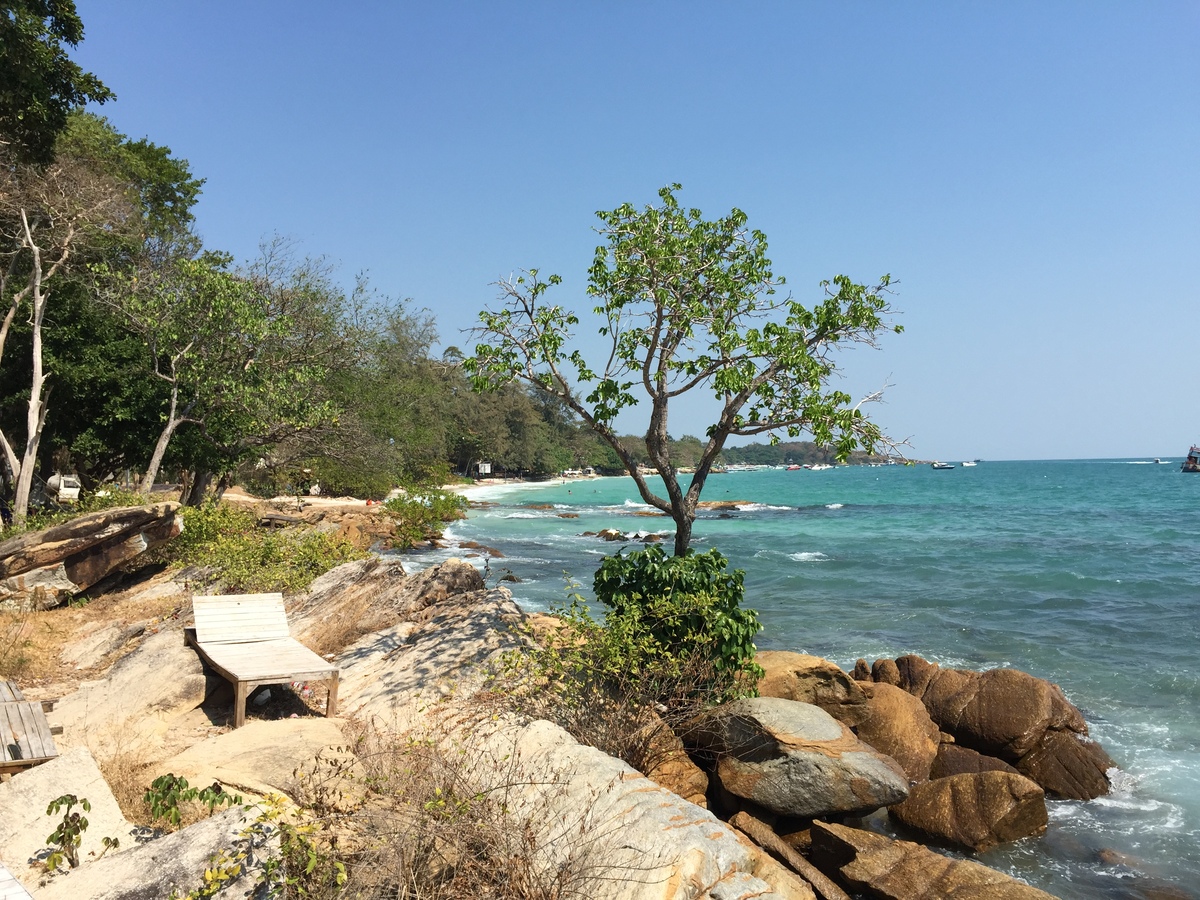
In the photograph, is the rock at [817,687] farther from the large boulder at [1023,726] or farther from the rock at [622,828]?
the rock at [622,828]

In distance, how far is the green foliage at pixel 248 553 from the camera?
43.0 ft

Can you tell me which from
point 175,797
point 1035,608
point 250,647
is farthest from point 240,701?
point 1035,608

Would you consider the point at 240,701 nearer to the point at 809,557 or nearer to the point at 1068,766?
the point at 1068,766

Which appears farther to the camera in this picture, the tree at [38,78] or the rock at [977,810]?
the tree at [38,78]

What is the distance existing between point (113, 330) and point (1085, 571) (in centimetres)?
2906

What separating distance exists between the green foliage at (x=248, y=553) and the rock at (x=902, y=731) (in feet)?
29.1

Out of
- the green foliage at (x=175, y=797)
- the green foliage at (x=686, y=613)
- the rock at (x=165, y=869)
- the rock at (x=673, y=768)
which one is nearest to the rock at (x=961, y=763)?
the green foliage at (x=686, y=613)

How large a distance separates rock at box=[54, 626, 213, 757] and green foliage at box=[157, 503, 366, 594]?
341 centimetres

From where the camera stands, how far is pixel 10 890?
3.50m

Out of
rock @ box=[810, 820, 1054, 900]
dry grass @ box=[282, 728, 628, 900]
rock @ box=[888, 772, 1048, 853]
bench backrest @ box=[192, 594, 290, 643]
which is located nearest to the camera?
dry grass @ box=[282, 728, 628, 900]

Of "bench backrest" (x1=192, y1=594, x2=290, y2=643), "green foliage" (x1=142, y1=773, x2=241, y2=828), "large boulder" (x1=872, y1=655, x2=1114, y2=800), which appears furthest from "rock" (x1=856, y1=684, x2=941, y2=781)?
"bench backrest" (x1=192, y1=594, x2=290, y2=643)

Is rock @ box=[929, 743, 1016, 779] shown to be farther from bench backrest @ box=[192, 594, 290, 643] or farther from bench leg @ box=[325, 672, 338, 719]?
bench backrest @ box=[192, 594, 290, 643]

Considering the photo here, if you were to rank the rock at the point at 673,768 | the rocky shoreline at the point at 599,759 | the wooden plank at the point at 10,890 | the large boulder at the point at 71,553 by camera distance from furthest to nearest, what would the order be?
1. the large boulder at the point at 71,553
2. the rock at the point at 673,768
3. the rocky shoreline at the point at 599,759
4. the wooden plank at the point at 10,890

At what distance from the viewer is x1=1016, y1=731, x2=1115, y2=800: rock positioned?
9.41 metres
